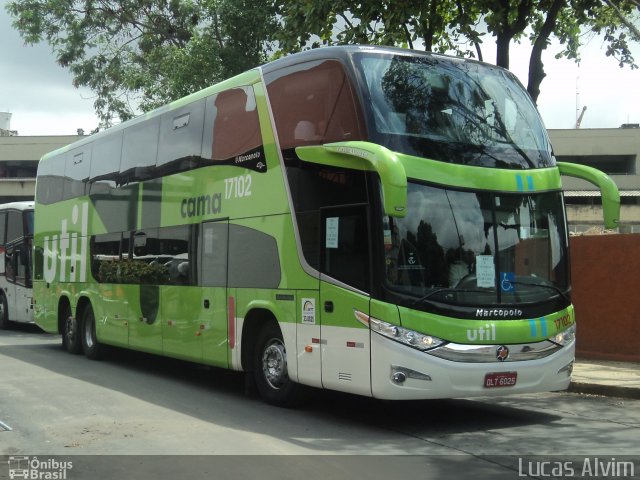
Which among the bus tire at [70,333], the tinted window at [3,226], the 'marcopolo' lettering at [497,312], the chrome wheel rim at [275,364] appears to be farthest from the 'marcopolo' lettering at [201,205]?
the tinted window at [3,226]

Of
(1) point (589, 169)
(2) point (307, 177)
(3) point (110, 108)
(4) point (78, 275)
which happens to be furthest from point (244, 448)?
(3) point (110, 108)

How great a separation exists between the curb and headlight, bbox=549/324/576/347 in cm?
240

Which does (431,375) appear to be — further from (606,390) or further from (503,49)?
(503,49)

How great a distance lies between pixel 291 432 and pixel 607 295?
756 cm

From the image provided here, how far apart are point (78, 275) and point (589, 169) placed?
416 inches

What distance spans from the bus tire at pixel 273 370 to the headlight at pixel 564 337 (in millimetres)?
3064

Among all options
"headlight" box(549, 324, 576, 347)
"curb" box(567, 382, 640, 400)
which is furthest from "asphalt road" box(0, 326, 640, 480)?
"headlight" box(549, 324, 576, 347)

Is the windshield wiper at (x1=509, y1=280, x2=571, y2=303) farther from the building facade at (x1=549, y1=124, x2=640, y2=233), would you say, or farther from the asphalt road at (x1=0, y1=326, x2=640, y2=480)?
the building facade at (x1=549, y1=124, x2=640, y2=233)

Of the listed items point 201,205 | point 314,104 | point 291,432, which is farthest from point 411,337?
point 201,205

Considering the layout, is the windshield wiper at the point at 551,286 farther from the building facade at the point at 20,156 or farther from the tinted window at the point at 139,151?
the building facade at the point at 20,156

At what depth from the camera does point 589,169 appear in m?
9.99

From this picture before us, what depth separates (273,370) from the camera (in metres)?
10.5

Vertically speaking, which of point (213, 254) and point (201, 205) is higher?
point (201, 205)

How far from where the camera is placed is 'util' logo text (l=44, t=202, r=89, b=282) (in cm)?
1642
